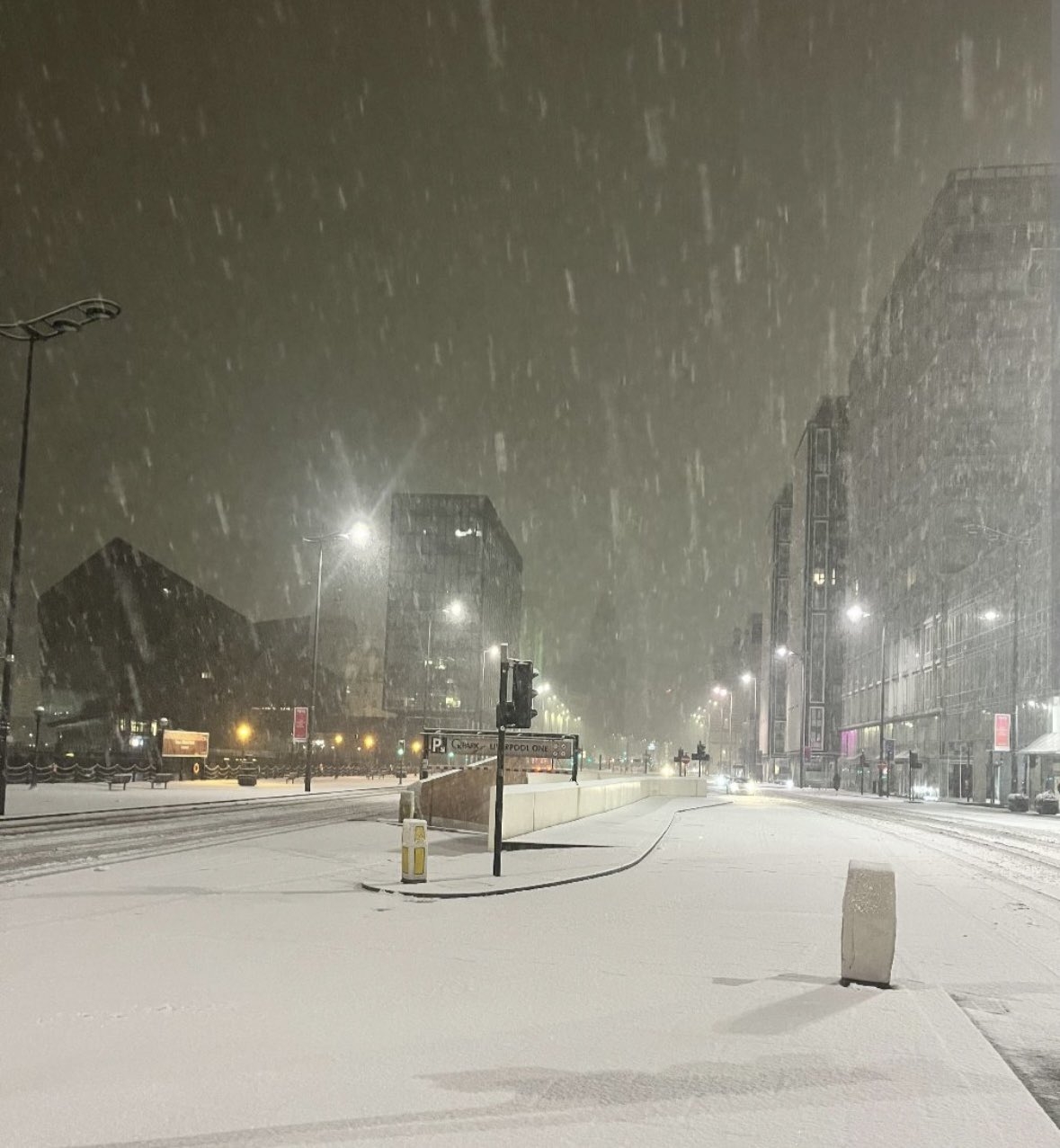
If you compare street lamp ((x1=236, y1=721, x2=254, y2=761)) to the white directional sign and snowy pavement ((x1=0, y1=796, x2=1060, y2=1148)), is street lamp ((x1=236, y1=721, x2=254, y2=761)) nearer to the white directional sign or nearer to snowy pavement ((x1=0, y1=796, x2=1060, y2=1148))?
the white directional sign

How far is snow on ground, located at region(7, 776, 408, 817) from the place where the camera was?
105 ft

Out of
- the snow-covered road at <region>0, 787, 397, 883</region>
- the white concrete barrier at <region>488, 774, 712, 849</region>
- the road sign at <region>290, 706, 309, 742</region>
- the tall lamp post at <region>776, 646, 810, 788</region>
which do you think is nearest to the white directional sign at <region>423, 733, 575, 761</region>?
the white concrete barrier at <region>488, 774, 712, 849</region>

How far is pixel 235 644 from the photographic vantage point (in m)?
100

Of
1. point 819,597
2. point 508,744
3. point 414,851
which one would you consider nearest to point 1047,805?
point 508,744

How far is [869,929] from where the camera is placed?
9.34 m

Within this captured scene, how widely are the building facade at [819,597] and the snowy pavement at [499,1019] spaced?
383ft

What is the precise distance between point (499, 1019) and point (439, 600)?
167342 mm

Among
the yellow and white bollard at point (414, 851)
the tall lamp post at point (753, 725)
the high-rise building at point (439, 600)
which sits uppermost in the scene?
the high-rise building at point (439, 600)

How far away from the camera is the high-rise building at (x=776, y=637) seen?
159 m

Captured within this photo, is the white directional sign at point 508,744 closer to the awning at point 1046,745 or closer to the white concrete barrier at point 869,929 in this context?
the white concrete barrier at point 869,929

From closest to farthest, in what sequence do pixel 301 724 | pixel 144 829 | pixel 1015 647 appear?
1. pixel 144 829
2. pixel 301 724
3. pixel 1015 647

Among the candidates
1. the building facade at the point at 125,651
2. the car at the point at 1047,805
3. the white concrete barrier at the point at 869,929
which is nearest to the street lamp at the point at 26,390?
the white concrete barrier at the point at 869,929

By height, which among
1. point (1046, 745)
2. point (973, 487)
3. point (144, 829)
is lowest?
point (144, 829)

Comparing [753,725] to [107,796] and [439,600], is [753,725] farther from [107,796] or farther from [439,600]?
[107,796]
